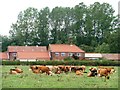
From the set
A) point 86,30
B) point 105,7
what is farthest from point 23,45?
point 105,7

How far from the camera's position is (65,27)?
99.2 metres

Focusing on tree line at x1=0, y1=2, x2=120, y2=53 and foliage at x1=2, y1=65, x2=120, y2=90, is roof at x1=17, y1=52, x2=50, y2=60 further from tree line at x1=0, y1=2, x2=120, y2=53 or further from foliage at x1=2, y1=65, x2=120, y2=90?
foliage at x1=2, y1=65, x2=120, y2=90

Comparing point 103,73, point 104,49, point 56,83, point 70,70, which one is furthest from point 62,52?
point 56,83

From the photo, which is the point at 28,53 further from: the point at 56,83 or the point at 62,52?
the point at 56,83

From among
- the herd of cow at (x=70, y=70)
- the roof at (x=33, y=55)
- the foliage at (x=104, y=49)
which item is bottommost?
the roof at (x=33, y=55)

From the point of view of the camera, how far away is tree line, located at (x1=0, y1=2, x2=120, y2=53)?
9525 centimetres

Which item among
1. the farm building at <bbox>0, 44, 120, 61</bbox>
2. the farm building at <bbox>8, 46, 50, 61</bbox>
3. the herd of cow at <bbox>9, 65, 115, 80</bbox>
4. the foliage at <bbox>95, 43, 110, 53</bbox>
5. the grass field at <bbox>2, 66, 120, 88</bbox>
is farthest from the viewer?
the foliage at <bbox>95, 43, 110, 53</bbox>

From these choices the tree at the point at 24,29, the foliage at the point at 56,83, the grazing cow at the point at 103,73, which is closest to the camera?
the foliage at the point at 56,83

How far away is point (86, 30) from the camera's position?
9731 centimetres

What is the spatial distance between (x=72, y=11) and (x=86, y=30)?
768 cm

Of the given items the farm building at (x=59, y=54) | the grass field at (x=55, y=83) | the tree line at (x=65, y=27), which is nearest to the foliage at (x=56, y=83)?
the grass field at (x=55, y=83)

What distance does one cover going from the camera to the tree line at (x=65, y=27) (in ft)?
313

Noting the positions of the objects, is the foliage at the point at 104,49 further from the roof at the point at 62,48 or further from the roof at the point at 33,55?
the roof at the point at 33,55

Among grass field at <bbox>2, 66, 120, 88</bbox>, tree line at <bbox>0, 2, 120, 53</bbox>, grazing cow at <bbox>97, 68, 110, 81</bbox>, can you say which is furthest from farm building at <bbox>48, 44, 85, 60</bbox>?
grass field at <bbox>2, 66, 120, 88</bbox>
